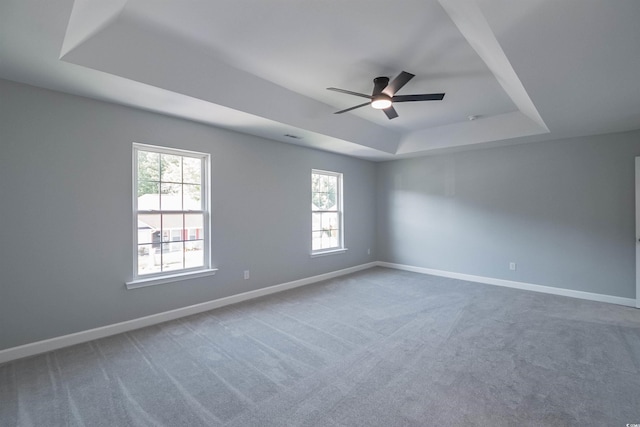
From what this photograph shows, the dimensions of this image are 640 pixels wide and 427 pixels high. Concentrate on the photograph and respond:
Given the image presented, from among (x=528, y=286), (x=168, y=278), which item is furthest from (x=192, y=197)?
(x=528, y=286)

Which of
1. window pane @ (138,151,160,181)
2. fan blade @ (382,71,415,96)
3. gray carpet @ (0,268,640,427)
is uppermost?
fan blade @ (382,71,415,96)

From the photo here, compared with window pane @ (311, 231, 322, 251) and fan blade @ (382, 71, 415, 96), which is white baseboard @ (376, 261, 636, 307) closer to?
window pane @ (311, 231, 322, 251)

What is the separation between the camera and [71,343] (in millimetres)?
2836

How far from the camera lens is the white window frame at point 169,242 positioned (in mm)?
3279

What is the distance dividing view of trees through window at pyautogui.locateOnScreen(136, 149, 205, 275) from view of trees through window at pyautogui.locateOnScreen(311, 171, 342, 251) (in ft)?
7.07

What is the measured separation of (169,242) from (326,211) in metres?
2.95

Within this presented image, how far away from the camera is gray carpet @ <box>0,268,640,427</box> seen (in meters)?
1.89

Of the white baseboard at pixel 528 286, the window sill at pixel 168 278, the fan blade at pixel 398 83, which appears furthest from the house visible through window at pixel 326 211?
the fan blade at pixel 398 83

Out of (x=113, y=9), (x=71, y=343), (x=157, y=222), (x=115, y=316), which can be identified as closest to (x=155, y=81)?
(x=113, y=9)

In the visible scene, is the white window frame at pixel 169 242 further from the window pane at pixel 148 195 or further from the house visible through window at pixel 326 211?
the house visible through window at pixel 326 211

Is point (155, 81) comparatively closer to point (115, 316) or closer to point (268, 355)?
point (115, 316)

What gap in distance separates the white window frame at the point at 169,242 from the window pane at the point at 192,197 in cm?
5

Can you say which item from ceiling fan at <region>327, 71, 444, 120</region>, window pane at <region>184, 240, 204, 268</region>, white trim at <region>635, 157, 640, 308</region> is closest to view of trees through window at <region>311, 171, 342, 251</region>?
window pane at <region>184, 240, 204, 268</region>

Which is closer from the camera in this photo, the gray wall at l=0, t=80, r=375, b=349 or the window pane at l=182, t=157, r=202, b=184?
the gray wall at l=0, t=80, r=375, b=349
